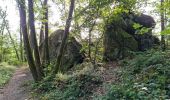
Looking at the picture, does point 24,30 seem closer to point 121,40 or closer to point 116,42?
point 116,42

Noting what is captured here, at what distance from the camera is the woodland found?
25.0ft

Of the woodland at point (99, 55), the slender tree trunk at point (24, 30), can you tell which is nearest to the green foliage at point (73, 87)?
the woodland at point (99, 55)

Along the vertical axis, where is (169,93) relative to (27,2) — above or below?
below

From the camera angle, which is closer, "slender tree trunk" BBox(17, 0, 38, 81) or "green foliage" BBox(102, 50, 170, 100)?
"green foliage" BBox(102, 50, 170, 100)

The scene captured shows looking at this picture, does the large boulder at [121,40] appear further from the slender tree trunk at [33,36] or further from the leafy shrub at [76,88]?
the leafy shrub at [76,88]

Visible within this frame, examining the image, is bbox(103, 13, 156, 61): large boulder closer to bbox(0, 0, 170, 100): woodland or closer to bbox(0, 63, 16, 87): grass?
bbox(0, 0, 170, 100): woodland

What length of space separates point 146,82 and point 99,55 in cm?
725

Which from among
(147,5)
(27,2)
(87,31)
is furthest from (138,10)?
(27,2)

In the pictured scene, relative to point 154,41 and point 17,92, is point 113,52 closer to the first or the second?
point 154,41

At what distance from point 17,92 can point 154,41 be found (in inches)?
337

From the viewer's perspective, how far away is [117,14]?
13.4 metres

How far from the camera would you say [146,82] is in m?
7.36

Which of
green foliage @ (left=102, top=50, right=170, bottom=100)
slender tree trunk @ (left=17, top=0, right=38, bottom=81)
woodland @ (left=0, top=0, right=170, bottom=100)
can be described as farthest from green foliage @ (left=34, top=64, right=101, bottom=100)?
slender tree trunk @ (left=17, top=0, right=38, bottom=81)

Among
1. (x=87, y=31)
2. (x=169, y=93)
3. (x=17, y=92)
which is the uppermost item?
(x=87, y=31)
